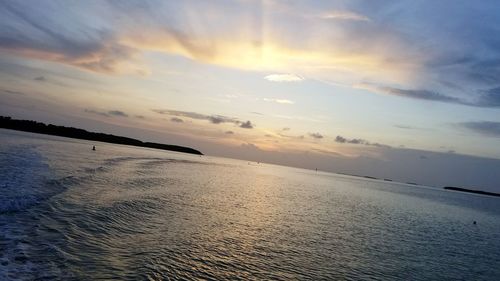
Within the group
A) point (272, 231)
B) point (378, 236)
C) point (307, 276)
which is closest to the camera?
point (307, 276)

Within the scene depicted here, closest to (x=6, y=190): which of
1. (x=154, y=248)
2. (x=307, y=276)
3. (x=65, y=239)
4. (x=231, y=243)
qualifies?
(x=65, y=239)

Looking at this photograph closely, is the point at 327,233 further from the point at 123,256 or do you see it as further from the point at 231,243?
the point at 123,256

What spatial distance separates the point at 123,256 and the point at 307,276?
9.41m

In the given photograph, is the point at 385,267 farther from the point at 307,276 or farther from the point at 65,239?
the point at 65,239

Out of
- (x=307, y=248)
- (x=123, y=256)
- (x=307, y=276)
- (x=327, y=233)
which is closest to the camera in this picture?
(x=123, y=256)

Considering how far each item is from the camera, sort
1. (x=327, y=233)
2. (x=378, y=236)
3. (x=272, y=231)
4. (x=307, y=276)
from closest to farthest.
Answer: (x=307, y=276) < (x=272, y=231) < (x=327, y=233) < (x=378, y=236)

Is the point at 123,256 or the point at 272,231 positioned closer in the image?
the point at 123,256

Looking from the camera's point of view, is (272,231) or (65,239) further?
(272,231)

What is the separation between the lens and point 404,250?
30797 mm

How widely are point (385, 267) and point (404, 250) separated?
7.75m

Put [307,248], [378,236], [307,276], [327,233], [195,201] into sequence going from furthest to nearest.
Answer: [195,201] → [378,236] → [327,233] → [307,248] → [307,276]

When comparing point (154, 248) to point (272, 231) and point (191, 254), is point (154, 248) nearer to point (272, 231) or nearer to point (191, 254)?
point (191, 254)

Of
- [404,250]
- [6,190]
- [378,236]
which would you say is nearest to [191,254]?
[6,190]

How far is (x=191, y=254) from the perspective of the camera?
66.3ft
